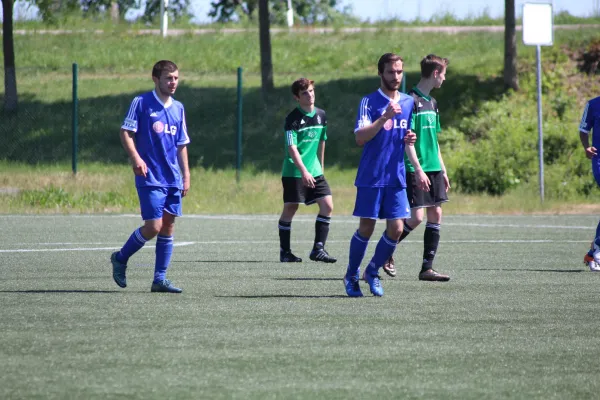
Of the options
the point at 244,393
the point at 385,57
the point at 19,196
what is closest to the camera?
the point at 244,393

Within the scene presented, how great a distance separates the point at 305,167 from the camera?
40.4ft

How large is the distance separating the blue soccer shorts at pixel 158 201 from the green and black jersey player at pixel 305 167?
3.00 m

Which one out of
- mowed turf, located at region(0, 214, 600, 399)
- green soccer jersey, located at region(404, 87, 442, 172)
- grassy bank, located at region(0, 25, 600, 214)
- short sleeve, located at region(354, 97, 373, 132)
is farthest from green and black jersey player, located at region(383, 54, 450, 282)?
grassy bank, located at region(0, 25, 600, 214)

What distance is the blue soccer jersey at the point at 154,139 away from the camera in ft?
29.8

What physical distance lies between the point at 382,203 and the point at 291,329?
1.82 m

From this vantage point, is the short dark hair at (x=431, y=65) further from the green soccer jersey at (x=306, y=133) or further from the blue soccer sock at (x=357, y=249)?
the green soccer jersey at (x=306, y=133)

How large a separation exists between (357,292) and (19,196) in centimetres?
1368

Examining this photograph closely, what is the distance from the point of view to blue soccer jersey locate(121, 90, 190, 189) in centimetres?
907

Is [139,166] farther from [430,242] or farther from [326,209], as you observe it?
[326,209]

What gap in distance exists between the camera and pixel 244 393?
5336 millimetres

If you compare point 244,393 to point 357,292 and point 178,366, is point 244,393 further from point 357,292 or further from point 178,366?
point 357,292

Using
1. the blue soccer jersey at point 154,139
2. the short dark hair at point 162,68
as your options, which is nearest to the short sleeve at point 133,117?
the blue soccer jersey at point 154,139

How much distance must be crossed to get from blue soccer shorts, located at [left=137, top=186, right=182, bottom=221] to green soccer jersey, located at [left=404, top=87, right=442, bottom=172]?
2.18m

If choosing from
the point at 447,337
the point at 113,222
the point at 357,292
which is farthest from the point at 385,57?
the point at 113,222
